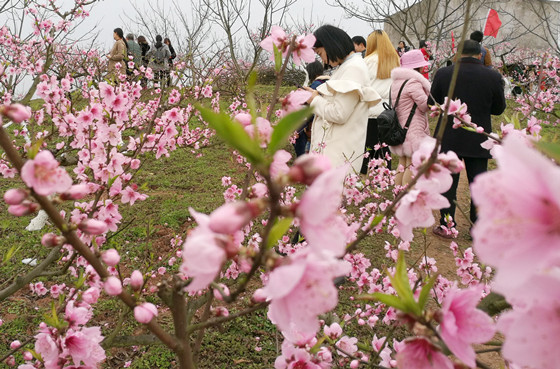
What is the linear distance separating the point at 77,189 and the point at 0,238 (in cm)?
452

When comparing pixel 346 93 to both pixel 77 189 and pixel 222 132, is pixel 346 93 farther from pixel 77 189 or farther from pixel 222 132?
pixel 222 132

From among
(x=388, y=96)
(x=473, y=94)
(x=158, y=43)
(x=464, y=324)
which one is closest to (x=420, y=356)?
(x=464, y=324)

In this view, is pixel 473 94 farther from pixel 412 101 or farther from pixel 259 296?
pixel 259 296

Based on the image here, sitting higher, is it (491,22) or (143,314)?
(491,22)

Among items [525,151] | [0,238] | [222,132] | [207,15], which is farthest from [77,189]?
[207,15]

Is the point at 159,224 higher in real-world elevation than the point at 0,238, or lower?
higher

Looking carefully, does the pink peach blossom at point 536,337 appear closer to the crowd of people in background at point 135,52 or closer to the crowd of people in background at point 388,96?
the crowd of people in background at point 388,96

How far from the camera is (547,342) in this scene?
1.51ft

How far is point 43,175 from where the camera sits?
0.79 meters

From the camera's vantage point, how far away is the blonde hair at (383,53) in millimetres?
4484

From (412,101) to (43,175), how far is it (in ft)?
13.3

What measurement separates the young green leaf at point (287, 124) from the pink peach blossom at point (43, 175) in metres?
0.47

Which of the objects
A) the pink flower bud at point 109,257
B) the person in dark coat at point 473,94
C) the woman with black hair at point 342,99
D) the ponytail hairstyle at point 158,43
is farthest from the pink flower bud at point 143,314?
the ponytail hairstyle at point 158,43

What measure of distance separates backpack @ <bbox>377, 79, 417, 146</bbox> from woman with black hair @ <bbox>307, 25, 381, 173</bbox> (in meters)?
0.61
